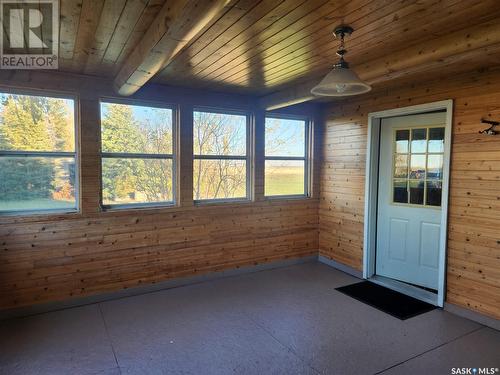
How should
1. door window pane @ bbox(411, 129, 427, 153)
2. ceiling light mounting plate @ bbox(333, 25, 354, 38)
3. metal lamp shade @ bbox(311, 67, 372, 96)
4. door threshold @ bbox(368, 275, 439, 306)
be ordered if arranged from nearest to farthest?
metal lamp shade @ bbox(311, 67, 372, 96) < ceiling light mounting plate @ bbox(333, 25, 354, 38) < door threshold @ bbox(368, 275, 439, 306) < door window pane @ bbox(411, 129, 427, 153)

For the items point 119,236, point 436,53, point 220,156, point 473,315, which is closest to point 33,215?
point 119,236

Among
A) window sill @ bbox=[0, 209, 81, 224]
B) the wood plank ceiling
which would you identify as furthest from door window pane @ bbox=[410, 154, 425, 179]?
window sill @ bbox=[0, 209, 81, 224]

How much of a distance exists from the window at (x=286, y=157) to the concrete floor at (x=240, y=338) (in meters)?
1.71

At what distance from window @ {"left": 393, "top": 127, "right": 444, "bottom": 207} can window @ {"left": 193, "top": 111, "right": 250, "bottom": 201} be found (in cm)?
203

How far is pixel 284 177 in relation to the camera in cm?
498

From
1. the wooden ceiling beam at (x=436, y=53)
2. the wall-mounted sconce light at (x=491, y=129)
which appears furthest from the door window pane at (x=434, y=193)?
the wooden ceiling beam at (x=436, y=53)

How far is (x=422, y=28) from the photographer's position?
230 cm

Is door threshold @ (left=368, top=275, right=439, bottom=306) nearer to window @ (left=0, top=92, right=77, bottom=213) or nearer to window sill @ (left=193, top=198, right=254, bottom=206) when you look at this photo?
window sill @ (left=193, top=198, right=254, bottom=206)

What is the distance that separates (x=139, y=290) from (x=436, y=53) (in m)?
3.85

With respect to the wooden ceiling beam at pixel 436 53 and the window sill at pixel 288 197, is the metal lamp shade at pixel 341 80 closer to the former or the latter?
the wooden ceiling beam at pixel 436 53

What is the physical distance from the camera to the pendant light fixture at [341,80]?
2111mm

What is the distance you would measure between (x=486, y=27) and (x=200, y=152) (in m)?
3.14

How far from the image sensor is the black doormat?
3.44 m

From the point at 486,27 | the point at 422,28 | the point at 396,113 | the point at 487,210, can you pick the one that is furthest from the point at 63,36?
the point at 487,210
